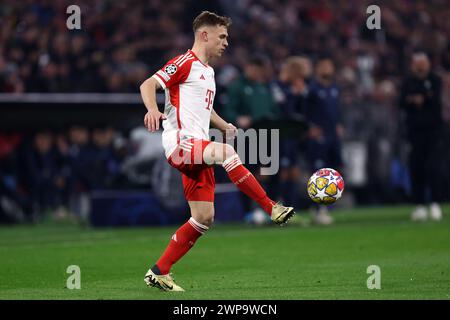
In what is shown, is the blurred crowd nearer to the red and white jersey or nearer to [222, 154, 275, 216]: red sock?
the red and white jersey

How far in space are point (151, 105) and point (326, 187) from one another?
6.16ft

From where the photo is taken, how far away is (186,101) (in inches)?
354

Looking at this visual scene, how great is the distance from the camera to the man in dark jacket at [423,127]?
1689 cm

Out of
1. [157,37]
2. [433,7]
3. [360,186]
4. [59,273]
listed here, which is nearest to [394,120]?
[360,186]

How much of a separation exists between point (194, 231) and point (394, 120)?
520 inches

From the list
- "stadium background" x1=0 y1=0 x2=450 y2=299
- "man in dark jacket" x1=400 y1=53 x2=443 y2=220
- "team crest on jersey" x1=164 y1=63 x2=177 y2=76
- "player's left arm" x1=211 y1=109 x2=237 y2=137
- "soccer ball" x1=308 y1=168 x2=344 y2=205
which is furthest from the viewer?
"man in dark jacket" x1=400 y1=53 x2=443 y2=220

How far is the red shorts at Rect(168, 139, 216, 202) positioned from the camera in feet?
28.9

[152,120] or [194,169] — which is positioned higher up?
[152,120]

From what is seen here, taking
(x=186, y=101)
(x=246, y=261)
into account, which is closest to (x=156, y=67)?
(x=246, y=261)

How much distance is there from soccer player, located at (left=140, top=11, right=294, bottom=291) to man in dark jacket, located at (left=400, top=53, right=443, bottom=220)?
8.29 metres

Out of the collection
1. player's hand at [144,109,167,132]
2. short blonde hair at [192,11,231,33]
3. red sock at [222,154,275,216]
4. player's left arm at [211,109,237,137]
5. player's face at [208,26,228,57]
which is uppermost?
short blonde hair at [192,11,231,33]

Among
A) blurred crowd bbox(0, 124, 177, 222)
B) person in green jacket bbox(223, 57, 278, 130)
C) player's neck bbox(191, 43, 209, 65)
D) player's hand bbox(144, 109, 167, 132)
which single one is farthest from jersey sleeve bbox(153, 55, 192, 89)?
blurred crowd bbox(0, 124, 177, 222)

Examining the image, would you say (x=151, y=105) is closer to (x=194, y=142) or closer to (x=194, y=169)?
(x=194, y=142)

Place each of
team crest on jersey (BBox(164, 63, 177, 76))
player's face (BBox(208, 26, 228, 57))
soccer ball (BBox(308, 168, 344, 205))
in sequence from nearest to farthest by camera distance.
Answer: team crest on jersey (BBox(164, 63, 177, 76)) < player's face (BBox(208, 26, 228, 57)) < soccer ball (BBox(308, 168, 344, 205))
